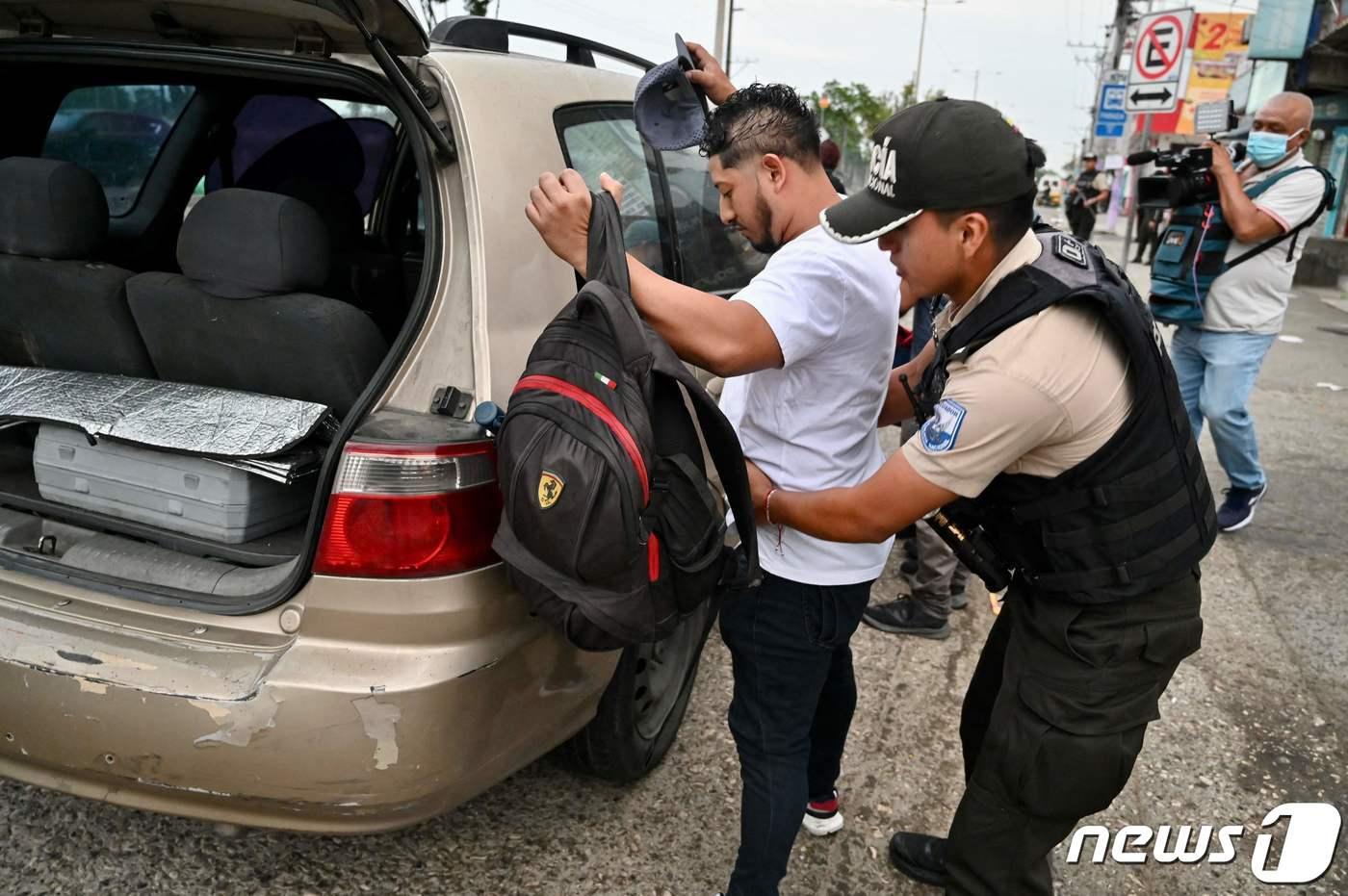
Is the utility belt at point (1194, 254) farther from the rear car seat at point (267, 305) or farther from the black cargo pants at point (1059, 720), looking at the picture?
the rear car seat at point (267, 305)

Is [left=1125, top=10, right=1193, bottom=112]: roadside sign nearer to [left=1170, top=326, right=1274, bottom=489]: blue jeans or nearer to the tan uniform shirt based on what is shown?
[left=1170, top=326, right=1274, bottom=489]: blue jeans

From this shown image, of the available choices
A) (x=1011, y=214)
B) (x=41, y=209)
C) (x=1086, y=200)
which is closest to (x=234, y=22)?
(x=41, y=209)

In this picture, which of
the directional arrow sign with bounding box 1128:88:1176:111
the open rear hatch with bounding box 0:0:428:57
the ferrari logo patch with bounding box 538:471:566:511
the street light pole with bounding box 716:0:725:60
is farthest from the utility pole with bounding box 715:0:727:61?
the ferrari logo patch with bounding box 538:471:566:511

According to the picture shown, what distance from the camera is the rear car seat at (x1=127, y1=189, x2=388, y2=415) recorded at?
2.12m

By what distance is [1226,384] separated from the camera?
14.3 ft

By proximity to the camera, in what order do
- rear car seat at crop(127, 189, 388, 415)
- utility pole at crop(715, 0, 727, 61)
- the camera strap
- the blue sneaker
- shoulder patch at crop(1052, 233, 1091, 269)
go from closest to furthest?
shoulder patch at crop(1052, 233, 1091, 269) < rear car seat at crop(127, 189, 388, 415) < the camera strap < the blue sneaker < utility pole at crop(715, 0, 727, 61)

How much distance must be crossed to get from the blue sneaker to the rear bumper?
3.98 m

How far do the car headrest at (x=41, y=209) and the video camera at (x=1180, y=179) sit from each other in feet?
13.3

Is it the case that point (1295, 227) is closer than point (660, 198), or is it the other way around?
point (660, 198)

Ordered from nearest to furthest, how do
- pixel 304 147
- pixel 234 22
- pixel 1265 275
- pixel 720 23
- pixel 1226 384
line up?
pixel 234 22 < pixel 304 147 < pixel 1265 275 < pixel 1226 384 < pixel 720 23

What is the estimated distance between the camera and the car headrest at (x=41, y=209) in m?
2.41

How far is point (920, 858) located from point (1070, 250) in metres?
1.53

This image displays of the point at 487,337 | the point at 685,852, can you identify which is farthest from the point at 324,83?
the point at 685,852

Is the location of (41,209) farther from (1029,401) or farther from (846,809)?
(846,809)
